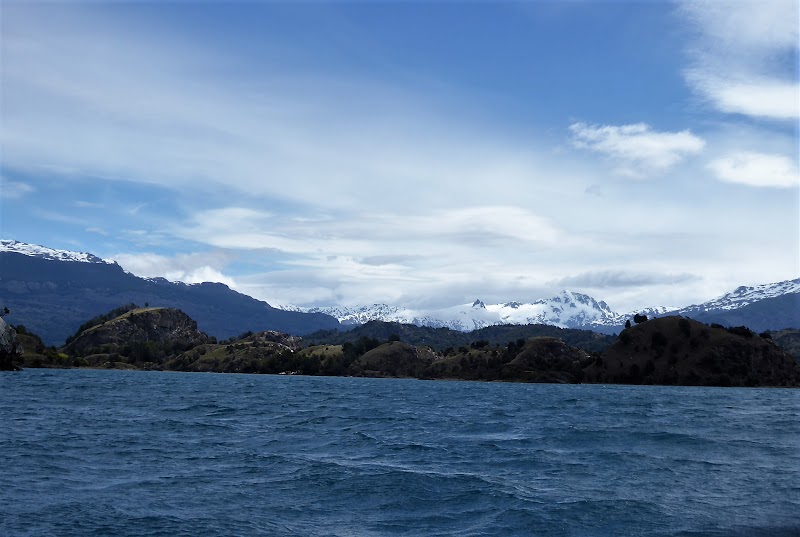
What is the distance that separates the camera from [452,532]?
37.3 metres

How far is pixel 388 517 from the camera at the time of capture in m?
40.8

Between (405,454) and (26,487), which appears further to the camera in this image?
(405,454)

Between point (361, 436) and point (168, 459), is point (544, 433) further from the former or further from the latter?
point (168, 459)

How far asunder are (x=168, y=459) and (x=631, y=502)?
3408cm

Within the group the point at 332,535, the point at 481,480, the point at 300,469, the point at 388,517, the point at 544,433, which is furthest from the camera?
the point at 544,433

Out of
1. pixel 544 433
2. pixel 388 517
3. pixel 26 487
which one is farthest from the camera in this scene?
pixel 544 433

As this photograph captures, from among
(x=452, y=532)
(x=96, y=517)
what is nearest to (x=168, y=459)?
(x=96, y=517)

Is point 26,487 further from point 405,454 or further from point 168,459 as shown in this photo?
point 405,454

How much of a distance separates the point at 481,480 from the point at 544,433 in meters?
33.1

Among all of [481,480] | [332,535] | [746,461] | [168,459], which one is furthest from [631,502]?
[168,459]

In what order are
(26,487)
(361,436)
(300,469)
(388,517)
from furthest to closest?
Result: (361,436) < (300,469) < (26,487) < (388,517)

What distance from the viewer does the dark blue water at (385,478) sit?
3816 cm

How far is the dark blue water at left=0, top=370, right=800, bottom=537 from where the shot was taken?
125ft

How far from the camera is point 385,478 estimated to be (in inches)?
2005
